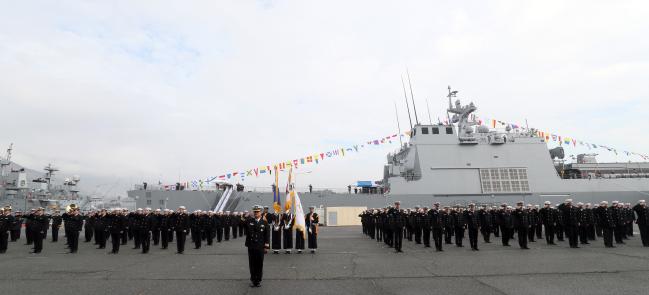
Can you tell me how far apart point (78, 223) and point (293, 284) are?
31.8ft

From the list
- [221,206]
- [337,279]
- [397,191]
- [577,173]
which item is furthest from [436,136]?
[337,279]

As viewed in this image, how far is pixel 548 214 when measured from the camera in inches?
A: 502

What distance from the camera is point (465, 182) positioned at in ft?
84.5

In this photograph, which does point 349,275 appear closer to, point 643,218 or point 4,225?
point 643,218

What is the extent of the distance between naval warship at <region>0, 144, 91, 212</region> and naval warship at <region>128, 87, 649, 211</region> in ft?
46.3

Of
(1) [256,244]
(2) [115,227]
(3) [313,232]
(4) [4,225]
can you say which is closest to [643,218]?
(3) [313,232]

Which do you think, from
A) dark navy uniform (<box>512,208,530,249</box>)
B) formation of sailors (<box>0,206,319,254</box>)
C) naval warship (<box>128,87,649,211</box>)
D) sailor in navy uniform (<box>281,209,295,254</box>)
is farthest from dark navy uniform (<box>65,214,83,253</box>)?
dark navy uniform (<box>512,208,530,249</box>)

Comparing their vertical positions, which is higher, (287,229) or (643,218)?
(287,229)

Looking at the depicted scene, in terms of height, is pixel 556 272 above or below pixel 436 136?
below

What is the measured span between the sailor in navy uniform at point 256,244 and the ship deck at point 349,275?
24 cm

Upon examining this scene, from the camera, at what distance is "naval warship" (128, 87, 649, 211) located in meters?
25.5

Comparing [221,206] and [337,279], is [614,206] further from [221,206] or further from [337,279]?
[221,206]

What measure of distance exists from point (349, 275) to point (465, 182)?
2112cm

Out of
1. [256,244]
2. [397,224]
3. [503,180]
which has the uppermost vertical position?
[503,180]
